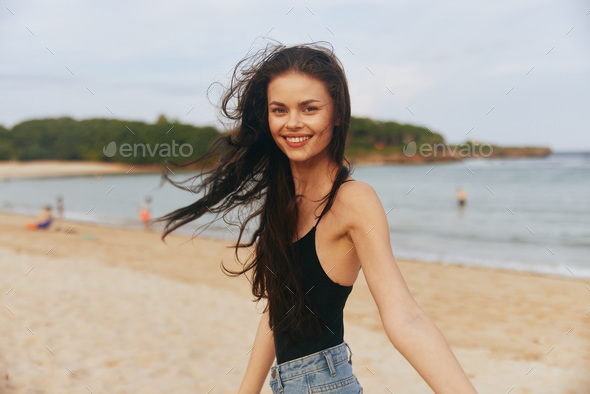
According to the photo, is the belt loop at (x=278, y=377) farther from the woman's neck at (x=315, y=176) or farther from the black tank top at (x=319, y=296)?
the woman's neck at (x=315, y=176)

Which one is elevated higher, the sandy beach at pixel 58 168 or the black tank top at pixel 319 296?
the sandy beach at pixel 58 168

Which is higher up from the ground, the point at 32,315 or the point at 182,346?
the point at 32,315

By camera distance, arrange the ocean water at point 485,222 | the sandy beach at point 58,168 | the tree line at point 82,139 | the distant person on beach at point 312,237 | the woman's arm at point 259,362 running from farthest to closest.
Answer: the sandy beach at point 58,168 → the tree line at point 82,139 → the ocean water at point 485,222 → the woman's arm at point 259,362 → the distant person on beach at point 312,237

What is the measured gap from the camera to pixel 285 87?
1.35 meters

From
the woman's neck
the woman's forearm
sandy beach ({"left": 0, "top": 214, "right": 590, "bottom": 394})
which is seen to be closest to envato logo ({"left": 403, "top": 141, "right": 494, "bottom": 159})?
sandy beach ({"left": 0, "top": 214, "right": 590, "bottom": 394})

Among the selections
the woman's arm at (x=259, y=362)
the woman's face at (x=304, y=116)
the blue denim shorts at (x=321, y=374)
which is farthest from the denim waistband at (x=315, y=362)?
the woman's face at (x=304, y=116)

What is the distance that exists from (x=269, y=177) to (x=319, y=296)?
0.48m

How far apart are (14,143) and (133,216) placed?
217ft

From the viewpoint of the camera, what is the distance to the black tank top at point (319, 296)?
4.25 feet

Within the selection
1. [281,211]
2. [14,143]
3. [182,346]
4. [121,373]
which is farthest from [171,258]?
[14,143]

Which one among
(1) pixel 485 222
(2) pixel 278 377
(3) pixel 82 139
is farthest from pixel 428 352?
(3) pixel 82 139

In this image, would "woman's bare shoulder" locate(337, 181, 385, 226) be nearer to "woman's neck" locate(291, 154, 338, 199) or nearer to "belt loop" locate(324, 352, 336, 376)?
"woman's neck" locate(291, 154, 338, 199)

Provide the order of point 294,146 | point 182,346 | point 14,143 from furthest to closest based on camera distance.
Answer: point 14,143 → point 182,346 → point 294,146

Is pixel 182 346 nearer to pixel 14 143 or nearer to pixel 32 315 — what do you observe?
pixel 32 315
